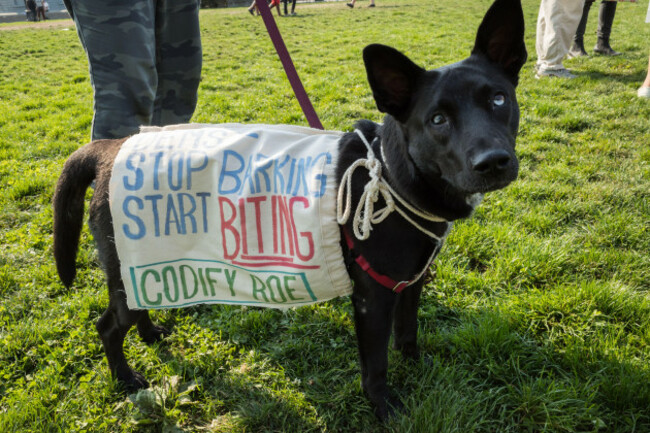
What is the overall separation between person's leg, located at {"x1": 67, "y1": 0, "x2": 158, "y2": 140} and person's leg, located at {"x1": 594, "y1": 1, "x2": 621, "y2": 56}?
885cm

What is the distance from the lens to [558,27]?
21.4ft

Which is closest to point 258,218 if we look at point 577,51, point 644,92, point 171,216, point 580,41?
point 171,216

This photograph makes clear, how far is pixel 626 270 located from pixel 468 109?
1826 millimetres

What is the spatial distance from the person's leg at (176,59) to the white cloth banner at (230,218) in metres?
1.11

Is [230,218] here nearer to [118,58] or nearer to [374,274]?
[374,274]

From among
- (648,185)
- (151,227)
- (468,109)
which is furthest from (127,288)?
(648,185)

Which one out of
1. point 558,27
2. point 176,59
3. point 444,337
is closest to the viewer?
point 444,337

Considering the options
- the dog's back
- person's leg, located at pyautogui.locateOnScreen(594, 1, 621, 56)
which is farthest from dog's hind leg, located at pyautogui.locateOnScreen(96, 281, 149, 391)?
person's leg, located at pyautogui.locateOnScreen(594, 1, 621, 56)

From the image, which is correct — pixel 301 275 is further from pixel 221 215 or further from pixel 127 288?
pixel 127 288

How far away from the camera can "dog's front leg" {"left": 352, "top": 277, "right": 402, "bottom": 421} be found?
71.1 inches

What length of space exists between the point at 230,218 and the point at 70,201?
842mm

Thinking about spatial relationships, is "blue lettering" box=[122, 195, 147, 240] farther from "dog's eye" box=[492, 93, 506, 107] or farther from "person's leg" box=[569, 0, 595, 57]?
"person's leg" box=[569, 0, 595, 57]

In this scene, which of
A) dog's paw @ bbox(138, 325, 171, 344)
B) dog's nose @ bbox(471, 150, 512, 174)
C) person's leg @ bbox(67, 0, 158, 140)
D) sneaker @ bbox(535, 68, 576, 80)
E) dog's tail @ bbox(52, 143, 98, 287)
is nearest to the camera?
dog's nose @ bbox(471, 150, 512, 174)

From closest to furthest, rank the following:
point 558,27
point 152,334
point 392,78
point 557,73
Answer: point 392,78 < point 152,334 < point 558,27 < point 557,73
